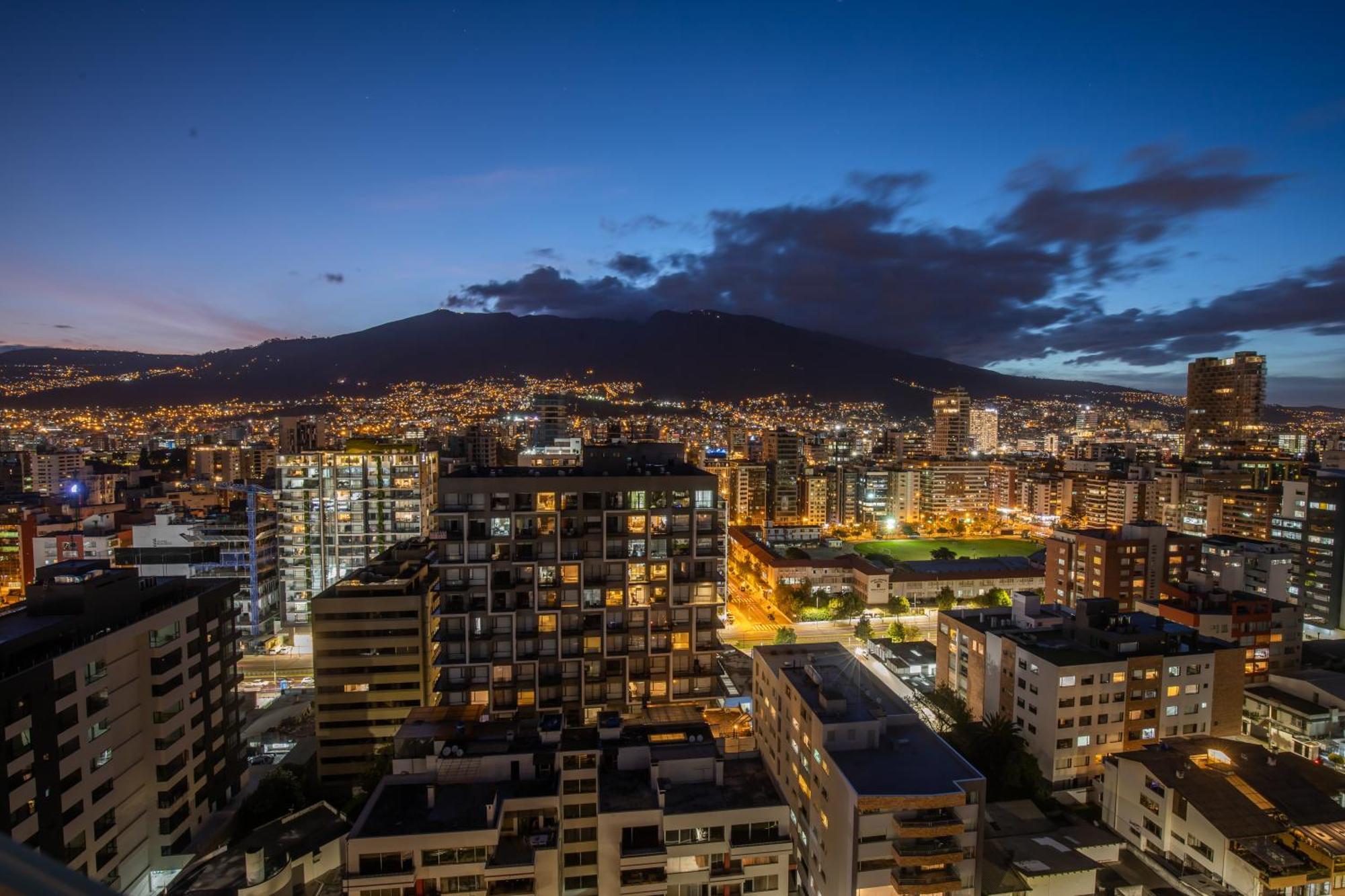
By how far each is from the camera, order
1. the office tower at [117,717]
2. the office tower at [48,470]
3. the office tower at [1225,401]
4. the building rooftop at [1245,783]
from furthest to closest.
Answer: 1. the office tower at [1225,401]
2. the office tower at [48,470]
3. the building rooftop at [1245,783]
4. the office tower at [117,717]

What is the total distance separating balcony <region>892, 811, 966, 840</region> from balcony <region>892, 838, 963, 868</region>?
12 centimetres

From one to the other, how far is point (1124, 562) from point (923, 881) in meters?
21.7

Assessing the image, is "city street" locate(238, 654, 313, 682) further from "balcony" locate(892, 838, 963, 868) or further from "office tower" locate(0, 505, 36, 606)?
"balcony" locate(892, 838, 963, 868)

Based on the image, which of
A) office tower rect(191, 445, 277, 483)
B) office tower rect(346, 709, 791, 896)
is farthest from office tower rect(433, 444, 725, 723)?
office tower rect(191, 445, 277, 483)

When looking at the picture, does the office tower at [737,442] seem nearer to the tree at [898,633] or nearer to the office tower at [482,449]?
the office tower at [482,449]

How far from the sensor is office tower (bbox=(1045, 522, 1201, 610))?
27516 mm

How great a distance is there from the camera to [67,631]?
13.0m

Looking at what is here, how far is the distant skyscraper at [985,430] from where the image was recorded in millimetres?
111250

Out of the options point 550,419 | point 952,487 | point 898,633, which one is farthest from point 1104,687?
point 550,419

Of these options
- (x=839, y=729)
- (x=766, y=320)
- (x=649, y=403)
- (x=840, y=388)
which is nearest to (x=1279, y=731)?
(x=839, y=729)

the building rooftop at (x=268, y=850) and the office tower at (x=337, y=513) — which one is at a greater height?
the office tower at (x=337, y=513)

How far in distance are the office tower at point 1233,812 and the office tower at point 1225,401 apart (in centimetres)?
7154

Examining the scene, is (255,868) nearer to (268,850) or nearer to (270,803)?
(268,850)

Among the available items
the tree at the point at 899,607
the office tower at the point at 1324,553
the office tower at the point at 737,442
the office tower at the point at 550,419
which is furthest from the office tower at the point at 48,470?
the office tower at the point at 1324,553
